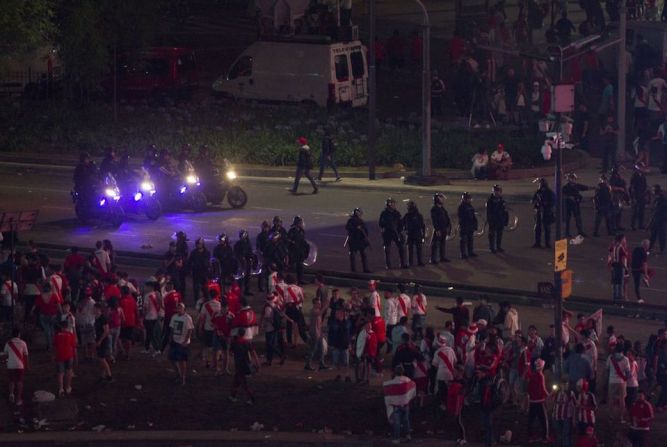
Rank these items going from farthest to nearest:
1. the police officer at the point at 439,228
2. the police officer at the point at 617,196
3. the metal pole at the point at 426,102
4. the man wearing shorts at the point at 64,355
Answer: the metal pole at the point at 426,102
the police officer at the point at 617,196
the police officer at the point at 439,228
the man wearing shorts at the point at 64,355

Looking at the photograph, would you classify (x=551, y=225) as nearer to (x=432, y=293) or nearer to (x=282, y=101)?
(x=432, y=293)

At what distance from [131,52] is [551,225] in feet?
66.9

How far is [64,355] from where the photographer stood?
24734mm

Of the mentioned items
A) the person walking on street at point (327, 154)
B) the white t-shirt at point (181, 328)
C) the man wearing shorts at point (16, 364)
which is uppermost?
the person walking on street at point (327, 154)

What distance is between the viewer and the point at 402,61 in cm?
5353

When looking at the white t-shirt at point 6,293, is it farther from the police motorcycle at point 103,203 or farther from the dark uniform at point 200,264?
the police motorcycle at point 103,203

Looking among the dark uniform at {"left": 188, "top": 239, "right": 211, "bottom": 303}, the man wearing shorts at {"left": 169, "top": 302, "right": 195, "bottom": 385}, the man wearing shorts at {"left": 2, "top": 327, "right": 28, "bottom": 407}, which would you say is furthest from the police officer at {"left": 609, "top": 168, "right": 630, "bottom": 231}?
the man wearing shorts at {"left": 2, "top": 327, "right": 28, "bottom": 407}

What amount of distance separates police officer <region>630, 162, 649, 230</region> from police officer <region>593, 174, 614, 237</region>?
2.47ft

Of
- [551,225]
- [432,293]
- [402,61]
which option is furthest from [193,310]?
[402,61]

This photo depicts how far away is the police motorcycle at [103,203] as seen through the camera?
118 feet

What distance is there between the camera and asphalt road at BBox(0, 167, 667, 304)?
31.7m

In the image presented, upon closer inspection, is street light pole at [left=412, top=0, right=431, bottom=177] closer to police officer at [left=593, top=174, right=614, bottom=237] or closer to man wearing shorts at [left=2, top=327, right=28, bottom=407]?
police officer at [left=593, top=174, right=614, bottom=237]

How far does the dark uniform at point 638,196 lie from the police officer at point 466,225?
400 cm

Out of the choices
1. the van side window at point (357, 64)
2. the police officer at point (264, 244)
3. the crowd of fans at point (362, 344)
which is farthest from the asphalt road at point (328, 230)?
the van side window at point (357, 64)
